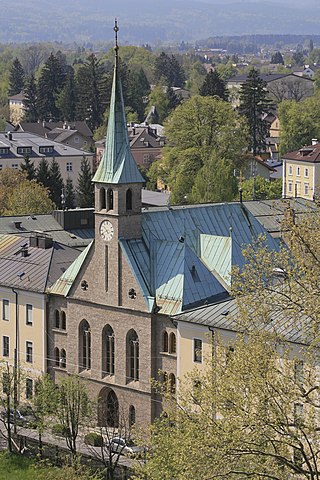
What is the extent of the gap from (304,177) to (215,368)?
285ft

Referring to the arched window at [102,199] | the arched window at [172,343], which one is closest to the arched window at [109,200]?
the arched window at [102,199]

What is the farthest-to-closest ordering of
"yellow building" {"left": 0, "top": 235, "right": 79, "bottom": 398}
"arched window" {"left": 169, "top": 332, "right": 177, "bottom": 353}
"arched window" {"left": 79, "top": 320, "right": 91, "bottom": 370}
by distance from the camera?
"yellow building" {"left": 0, "top": 235, "right": 79, "bottom": 398}
"arched window" {"left": 79, "top": 320, "right": 91, "bottom": 370}
"arched window" {"left": 169, "top": 332, "right": 177, "bottom": 353}

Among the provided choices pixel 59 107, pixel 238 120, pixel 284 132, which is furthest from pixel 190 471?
pixel 59 107

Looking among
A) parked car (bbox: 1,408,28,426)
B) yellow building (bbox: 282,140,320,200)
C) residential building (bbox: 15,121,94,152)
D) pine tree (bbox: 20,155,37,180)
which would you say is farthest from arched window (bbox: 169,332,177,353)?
residential building (bbox: 15,121,94,152)

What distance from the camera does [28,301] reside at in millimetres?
65125

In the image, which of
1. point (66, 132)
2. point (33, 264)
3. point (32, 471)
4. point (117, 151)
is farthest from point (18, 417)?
point (66, 132)

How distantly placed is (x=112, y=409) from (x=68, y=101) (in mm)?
125782

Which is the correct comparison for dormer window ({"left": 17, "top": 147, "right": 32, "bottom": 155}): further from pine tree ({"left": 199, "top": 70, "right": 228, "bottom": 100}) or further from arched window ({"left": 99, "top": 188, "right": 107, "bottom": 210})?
arched window ({"left": 99, "top": 188, "right": 107, "bottom": 210})

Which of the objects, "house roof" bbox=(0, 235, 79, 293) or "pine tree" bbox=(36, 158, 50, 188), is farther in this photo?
"pine tree" bbox=(36, 158, 50, 188)

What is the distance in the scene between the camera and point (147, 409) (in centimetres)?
5897

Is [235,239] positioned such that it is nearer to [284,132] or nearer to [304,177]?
[304,177]

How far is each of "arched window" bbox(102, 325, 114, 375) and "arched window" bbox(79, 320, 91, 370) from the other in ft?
4.02

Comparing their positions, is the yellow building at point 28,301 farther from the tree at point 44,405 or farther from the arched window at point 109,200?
the arched window at point 109,200

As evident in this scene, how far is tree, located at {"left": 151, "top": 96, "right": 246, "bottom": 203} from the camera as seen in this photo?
112 meters
